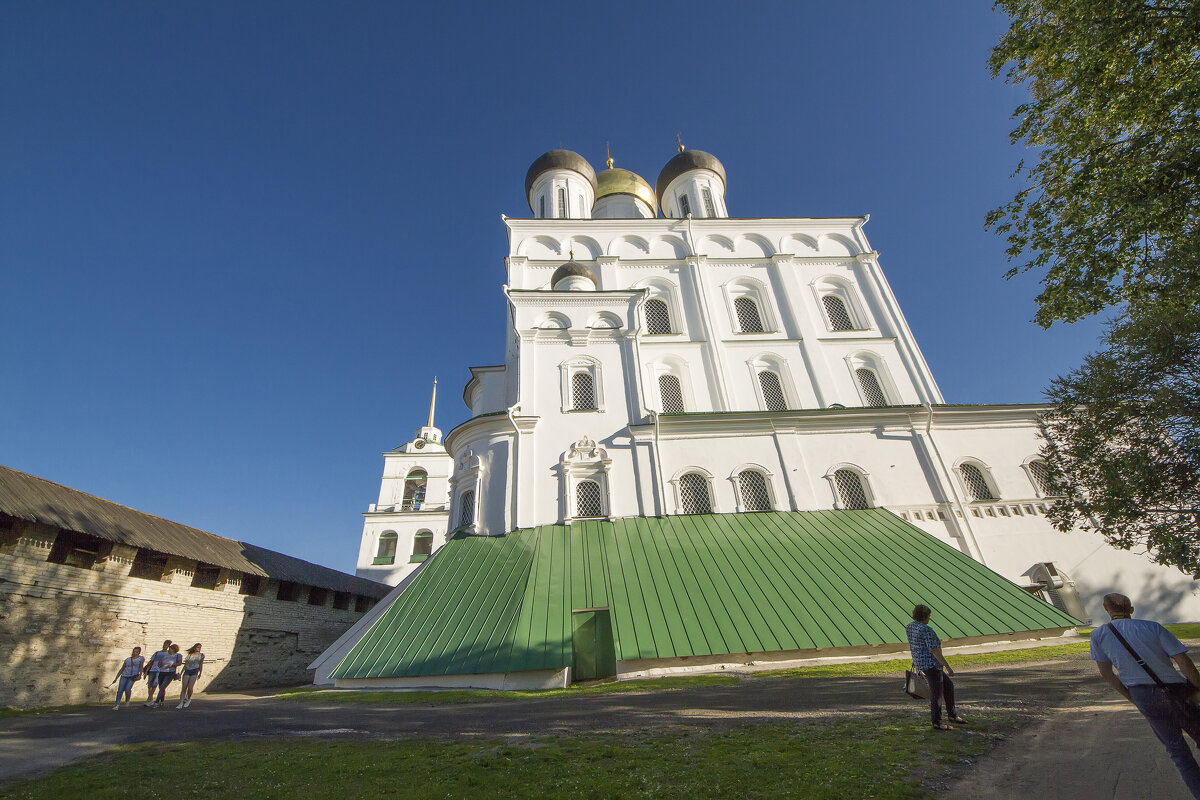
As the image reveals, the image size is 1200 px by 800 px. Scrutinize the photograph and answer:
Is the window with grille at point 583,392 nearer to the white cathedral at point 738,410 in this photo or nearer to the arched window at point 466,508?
the white cathedral at point 738,410

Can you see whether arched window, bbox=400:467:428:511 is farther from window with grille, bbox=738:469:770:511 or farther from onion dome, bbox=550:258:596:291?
window with grille, bbox=738:469:770:511

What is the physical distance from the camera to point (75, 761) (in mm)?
5496

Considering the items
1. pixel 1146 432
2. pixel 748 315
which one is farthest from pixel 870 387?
pixel 1146 432

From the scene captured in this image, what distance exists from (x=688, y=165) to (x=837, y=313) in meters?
11.8

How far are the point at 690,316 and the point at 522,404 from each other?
8152mm

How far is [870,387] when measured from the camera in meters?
19.6

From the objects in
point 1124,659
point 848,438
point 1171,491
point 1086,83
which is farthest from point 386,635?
point 1086,83

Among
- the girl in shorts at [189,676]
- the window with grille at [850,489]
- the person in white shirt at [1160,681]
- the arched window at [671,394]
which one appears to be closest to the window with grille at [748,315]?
the arched window at [671,394]

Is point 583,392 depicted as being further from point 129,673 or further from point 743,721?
point 129,673

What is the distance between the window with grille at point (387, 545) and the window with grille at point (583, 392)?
1997 cm

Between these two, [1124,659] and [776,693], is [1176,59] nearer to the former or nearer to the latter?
[1124,659]

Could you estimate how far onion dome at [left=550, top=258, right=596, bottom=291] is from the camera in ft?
64.9

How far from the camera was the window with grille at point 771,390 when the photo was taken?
19.1 m

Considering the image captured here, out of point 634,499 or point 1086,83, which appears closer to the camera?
point 1086,83
